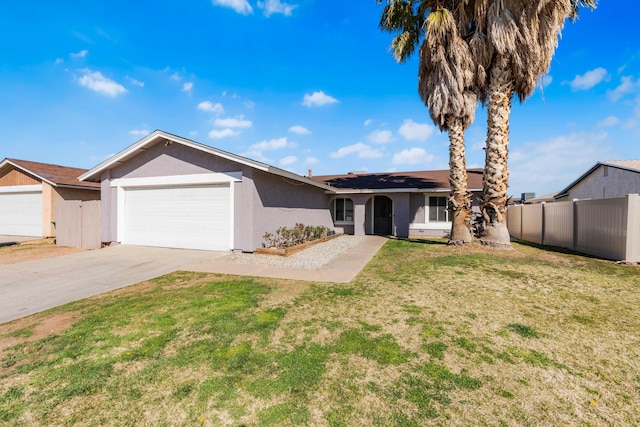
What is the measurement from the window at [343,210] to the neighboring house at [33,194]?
1473cm

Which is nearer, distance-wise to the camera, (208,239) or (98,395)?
(98,395)

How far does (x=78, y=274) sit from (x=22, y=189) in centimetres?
1399

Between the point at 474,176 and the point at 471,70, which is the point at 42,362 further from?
the point at 474,176

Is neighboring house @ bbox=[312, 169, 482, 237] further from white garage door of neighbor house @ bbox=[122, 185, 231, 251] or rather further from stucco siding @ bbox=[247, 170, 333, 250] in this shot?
white garage door of neighbor house @ bbox=[122, 185, 231, 251]

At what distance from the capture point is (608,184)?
51.9 ft

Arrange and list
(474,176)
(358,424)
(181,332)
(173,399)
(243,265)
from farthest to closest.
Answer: (474,176) < (243,265) < (181,332) < (173,399) < (358,424)

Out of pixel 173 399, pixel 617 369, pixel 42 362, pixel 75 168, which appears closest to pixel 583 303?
pixel 617 369

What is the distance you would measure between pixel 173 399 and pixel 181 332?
4.84 feet

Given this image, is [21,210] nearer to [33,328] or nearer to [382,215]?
[33,328]

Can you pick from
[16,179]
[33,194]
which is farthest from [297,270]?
[16,179]

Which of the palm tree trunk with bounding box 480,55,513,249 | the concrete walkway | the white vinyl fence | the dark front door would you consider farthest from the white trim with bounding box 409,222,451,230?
the concrete walkway

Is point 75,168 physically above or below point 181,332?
above

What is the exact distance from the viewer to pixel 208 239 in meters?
10.8

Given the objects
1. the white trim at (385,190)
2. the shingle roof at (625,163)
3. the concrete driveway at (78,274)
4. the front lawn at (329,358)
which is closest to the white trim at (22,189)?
the concrete driveway at (78,274)
